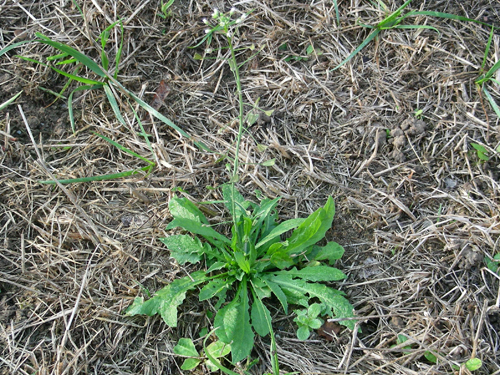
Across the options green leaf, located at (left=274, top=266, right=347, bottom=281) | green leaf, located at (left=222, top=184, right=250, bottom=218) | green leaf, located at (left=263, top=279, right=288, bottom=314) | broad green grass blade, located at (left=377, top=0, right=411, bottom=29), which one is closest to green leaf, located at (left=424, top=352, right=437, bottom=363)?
green leaf, located at (left=274, top=266, right=347, bottom=281)

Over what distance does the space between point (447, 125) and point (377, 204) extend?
0.63 m

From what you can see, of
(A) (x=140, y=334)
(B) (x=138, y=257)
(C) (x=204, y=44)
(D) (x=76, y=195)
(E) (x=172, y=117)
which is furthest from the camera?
(C) (x=204, y=44)

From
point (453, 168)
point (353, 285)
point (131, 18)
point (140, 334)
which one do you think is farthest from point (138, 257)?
point (453, 168)

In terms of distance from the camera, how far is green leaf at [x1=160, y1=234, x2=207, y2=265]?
76.9 inches

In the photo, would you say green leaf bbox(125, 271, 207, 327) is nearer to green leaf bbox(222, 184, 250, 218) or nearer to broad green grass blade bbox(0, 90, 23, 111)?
green leaf bbox(222, 184, 250, 218)

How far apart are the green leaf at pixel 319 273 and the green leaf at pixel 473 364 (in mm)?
596

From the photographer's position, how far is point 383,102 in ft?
7.59

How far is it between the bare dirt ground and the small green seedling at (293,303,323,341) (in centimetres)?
7

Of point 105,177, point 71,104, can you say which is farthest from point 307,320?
point 71,104

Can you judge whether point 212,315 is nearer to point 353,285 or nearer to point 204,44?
point 353,285

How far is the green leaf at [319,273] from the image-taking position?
74.2 inches

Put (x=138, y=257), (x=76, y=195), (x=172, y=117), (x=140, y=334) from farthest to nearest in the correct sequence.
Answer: (x=172, y=117) < (x=76, y=195) < (x=138, y=257) < (x=140, y=334)

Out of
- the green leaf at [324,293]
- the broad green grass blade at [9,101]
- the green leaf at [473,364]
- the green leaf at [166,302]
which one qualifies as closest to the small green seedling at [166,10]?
the broad green grass blade at [9,101]

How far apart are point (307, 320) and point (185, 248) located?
2.12 ft
